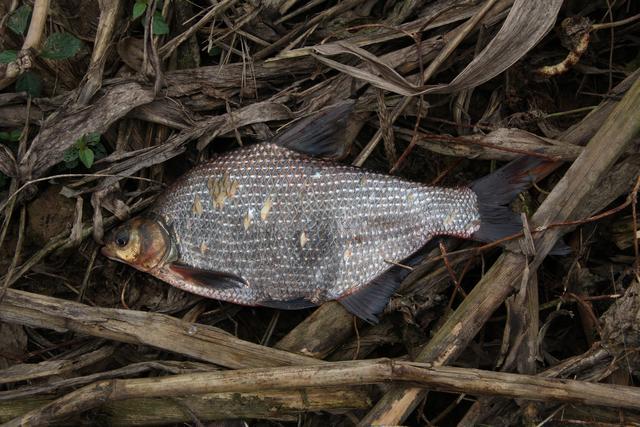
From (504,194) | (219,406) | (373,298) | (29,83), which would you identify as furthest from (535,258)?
(29,83)

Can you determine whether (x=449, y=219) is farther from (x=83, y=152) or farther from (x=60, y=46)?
(x=60, y=46)

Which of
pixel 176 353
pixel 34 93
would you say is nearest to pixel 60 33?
pixel 34 93

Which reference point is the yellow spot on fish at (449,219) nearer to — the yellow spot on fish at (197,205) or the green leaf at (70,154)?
the yellow spot on fish at (197,205)

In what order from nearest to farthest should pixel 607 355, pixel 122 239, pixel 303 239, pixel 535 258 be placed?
pixel 607 355, pixel 535 258, pixel 303 239, pixel 122 239

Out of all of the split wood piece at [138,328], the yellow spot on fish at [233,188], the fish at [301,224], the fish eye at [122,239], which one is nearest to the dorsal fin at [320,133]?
the fish at [301,224]

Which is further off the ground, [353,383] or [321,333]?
[353,383]

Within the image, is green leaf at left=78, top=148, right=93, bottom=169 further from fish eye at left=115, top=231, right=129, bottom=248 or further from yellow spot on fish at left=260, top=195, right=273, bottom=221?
yellow spot on fish at left=260, top=195, right=273, bottom=221
